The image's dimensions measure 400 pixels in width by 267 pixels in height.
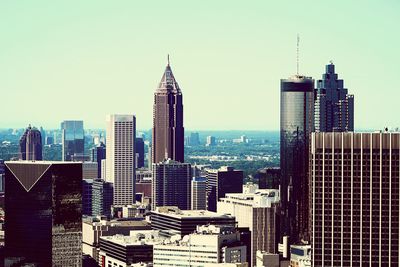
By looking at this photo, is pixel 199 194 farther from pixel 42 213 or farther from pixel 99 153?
pixel 42 213

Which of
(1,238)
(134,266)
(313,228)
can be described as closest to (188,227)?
(134,266)

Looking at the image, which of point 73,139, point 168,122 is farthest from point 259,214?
point 73,139

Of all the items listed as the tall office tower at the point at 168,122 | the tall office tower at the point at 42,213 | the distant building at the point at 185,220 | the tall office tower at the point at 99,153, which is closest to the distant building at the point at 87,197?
the tall office tower at the point at 168,122

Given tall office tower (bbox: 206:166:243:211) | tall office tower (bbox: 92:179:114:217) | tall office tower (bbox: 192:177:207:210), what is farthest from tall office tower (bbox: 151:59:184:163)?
tall office tower (bbox: 192:177:207:210)

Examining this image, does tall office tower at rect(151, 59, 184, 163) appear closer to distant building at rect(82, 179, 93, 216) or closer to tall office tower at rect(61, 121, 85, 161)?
tall office tower at rect(61, 121, 85, 161)

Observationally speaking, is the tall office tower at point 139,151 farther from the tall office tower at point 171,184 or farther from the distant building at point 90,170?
the tall office tower at point 171,184

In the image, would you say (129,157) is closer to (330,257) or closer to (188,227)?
(188,227)
